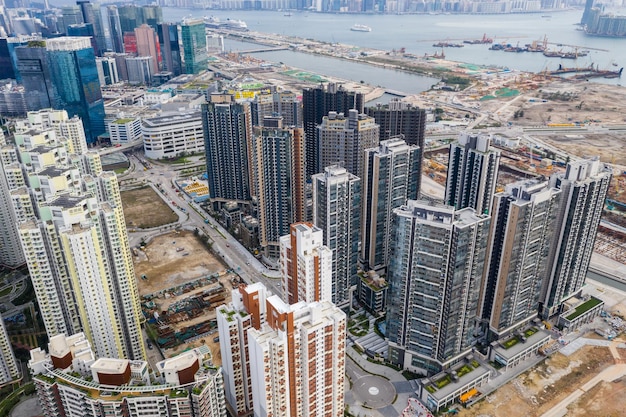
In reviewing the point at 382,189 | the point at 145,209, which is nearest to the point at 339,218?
the point at 382,189

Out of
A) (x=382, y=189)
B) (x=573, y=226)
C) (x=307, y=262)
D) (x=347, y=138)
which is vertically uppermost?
(x=347, y=138)

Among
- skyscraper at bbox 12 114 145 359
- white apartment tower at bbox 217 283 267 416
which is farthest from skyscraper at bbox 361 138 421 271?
skyscraper at bbox 12 114 145 359

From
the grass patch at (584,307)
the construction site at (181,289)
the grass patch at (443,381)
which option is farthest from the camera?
the grass patch at (584,307)

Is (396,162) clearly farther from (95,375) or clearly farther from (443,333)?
(95,375)

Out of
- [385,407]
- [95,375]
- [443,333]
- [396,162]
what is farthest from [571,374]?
[95,375]

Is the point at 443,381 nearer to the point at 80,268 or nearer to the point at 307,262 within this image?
the point at 307,262

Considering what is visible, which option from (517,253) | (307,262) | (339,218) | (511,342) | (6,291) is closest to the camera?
(307,262)

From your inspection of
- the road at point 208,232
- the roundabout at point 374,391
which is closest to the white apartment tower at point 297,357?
the roundabout at point 374,391

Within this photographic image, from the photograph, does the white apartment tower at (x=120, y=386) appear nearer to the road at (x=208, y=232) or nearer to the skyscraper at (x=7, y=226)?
the road at (x=208, y=232)
